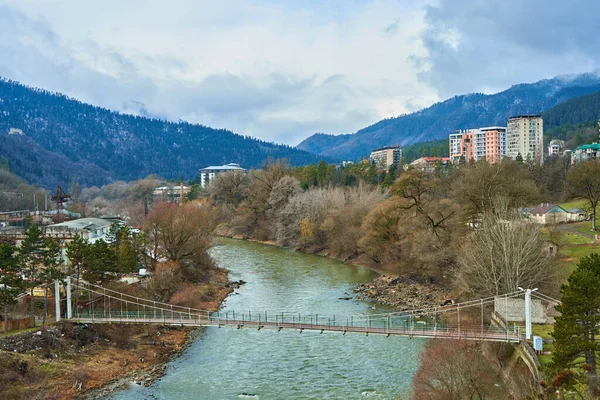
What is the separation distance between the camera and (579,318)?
46.6ft

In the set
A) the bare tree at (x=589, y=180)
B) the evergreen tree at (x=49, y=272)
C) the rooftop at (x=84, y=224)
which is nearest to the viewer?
the evergreen tree at (x=49, y=272)

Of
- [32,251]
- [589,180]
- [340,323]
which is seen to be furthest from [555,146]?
[32,251]

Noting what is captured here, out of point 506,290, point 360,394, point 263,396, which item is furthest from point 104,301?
point 506,290

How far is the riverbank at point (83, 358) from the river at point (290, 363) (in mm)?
960

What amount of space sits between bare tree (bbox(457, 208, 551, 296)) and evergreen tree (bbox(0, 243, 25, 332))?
1945cm

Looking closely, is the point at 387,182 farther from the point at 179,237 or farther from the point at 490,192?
the point at 179,237

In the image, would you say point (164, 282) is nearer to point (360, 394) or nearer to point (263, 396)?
point (263, 396)

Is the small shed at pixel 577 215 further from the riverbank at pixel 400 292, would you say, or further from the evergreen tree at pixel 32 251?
the evergreen tree at pixel 32 251

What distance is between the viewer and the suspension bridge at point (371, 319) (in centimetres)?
1980

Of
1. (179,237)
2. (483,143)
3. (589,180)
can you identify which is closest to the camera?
(179,237)

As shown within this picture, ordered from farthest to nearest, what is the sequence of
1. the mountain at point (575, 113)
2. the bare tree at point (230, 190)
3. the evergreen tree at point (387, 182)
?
1. the mountain at point (575, 113)
2. the bare tree at point (230, 190)
3. the evergreen tree at point (387, 182)

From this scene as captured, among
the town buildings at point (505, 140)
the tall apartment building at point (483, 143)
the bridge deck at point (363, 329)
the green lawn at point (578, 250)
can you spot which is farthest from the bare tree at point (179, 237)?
the tall apartment building at point (483, 143)

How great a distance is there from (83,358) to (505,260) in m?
18.3

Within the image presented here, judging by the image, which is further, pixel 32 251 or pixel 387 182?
pixel 387 182
